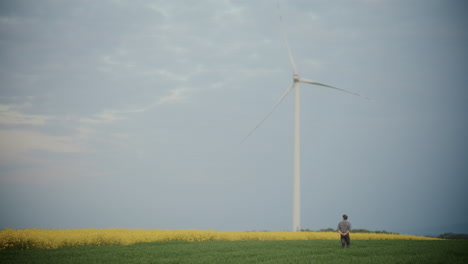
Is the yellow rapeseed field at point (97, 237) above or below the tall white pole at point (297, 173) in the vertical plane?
below

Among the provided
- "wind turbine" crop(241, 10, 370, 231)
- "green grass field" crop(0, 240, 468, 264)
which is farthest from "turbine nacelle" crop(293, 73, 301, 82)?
"green grass field" crop(0, 240, 468, 264)

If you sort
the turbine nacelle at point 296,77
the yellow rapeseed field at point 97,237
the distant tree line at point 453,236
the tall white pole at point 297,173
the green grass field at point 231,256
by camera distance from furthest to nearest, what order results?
1. the turbine nacelle at point 296,77
2. the distant tree line at point 453,236
3. the tall white pole at point 297,173
4. the yellow rapeseed field at point 97,237
5. the green grass field at point 231,256

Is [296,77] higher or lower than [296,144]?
higher

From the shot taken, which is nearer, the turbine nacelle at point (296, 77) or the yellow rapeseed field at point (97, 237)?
the yellow rapeseed field at point (97, 237)

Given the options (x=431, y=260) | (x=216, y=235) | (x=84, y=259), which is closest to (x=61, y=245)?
(x=84, y=259)

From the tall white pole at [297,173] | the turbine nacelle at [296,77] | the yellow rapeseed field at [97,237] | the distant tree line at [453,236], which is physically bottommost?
the distant tree line at [453,236]

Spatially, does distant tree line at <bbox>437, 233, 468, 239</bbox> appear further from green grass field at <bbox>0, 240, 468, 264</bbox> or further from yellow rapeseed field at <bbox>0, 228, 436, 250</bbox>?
green grass field at <bbox>0, 240, 468, 264</bbox>

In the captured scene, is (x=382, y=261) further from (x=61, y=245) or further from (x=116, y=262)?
(x=61, y=245)

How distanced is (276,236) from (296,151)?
39.0 feet

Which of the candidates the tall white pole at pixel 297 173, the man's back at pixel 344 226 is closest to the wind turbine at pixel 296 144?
the tall white pole at pixel 297 173

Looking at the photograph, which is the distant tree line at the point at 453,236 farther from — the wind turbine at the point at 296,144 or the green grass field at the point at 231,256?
the green grass field at the point at 231,256

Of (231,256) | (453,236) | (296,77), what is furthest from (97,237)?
(453,236)

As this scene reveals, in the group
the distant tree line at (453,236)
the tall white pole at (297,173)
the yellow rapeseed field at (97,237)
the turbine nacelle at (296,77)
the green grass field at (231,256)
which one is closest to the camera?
the green grass field at (231,256)

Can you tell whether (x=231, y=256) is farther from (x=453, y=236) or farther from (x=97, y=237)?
(x=453, y=236)
